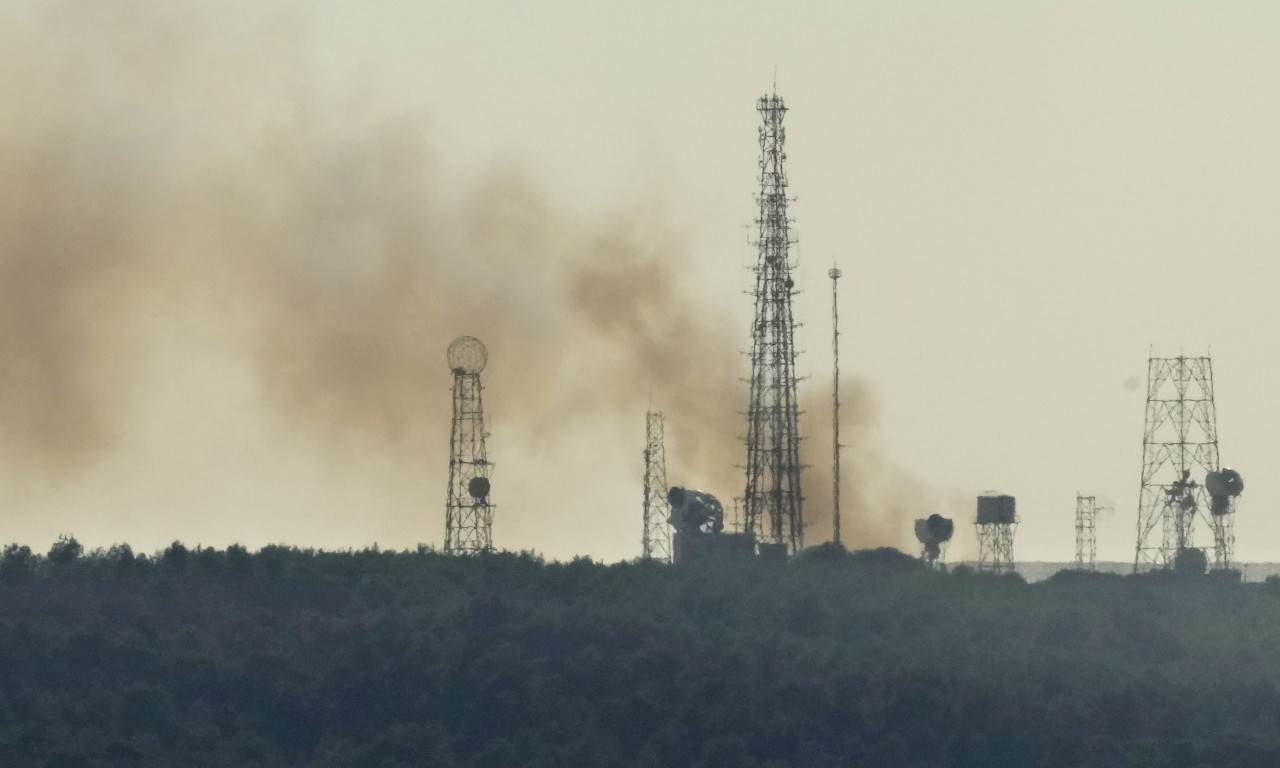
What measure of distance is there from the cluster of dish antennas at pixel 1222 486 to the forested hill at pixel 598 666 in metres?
6.54

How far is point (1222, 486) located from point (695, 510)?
30.6 m

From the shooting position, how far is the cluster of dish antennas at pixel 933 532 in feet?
481

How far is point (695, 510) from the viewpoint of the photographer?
13062 cm

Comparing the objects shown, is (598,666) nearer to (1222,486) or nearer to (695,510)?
(695,510)

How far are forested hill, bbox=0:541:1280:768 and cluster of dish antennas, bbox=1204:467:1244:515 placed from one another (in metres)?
6.54

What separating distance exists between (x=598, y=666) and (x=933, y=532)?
30.4 metres

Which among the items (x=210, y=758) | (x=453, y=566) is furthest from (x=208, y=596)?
(x=210, y=758)

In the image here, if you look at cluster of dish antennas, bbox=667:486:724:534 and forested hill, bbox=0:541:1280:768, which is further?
cluster of dish antennas, bbox=667:486:724:534

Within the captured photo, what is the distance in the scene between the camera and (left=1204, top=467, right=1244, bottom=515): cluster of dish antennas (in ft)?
471

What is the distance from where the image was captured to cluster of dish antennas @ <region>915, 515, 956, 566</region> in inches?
5778

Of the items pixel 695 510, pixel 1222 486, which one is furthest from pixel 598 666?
pixel 1222 486

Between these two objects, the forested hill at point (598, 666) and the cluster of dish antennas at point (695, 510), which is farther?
the cluster of dish antennas at point (695, 510)

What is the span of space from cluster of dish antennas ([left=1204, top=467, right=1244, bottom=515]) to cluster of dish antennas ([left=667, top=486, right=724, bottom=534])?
28.3 metres

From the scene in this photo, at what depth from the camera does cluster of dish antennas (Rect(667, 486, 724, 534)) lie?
428 ft
